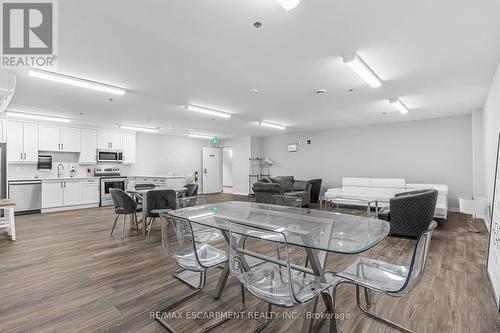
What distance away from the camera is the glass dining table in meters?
1.60

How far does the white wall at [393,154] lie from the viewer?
6.24m

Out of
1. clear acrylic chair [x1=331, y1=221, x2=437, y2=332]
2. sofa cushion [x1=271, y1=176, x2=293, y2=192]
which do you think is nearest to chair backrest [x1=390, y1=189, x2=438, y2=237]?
clear acrylic chair [x1=331, y1=221, x2=437, y2=332]

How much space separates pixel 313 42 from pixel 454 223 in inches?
199

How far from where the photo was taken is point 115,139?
7859 mm

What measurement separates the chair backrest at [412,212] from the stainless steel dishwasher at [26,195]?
27.3 ft

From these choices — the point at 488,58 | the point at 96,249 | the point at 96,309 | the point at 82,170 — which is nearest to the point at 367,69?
the point at 488,58

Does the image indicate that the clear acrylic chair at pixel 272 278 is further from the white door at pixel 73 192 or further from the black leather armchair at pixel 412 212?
the white door at pixel 73 192

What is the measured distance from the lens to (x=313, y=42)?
256 centimetres

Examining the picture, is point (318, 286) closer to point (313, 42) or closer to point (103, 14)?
point (313, 42)

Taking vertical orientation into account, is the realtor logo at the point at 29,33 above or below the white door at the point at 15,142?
above

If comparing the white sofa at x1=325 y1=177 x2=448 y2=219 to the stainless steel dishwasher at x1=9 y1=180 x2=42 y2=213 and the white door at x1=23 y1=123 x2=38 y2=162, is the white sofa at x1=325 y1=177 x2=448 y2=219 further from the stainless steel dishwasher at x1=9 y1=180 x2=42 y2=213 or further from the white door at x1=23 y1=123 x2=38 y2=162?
the white door at x1=23 y1=123 x2=38 y2=162

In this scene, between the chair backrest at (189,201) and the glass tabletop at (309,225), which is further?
the chair backrest at (189,201)

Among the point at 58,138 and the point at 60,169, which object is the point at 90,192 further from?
the point at 58,138

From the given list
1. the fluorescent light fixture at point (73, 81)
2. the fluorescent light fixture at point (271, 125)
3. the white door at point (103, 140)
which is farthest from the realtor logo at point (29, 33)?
the fluorescent light fixture at point (271, 125)
